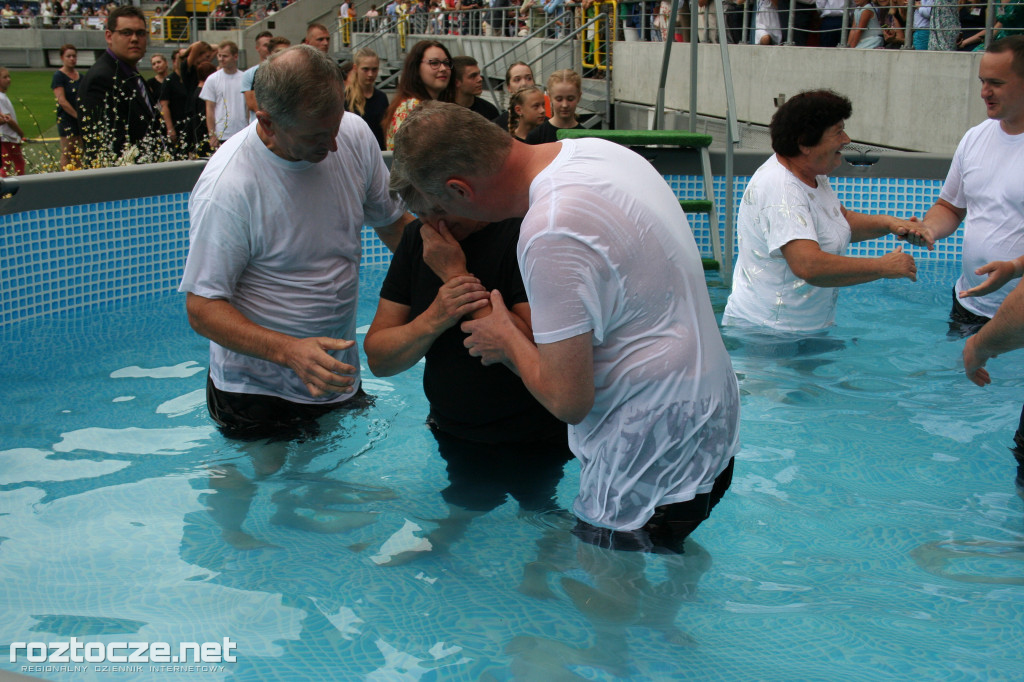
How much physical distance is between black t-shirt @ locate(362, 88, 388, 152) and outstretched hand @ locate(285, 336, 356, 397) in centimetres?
546

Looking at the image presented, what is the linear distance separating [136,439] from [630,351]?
292 centimetres

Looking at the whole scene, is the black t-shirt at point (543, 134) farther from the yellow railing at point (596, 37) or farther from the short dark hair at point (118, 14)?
the yellow railing at point (596, 37)

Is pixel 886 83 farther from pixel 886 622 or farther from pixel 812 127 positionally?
pixel 886 622

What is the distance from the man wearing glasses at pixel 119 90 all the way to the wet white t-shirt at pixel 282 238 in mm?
4217

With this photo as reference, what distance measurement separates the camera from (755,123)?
45.8 ft

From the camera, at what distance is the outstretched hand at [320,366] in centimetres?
277

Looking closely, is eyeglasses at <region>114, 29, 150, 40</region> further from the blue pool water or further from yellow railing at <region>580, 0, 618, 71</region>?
yellow railing at <region>580, 0, 618, 71</region>

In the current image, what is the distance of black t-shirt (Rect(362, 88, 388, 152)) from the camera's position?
8.20m

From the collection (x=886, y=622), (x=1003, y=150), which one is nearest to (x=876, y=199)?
(x=1003, y=150)

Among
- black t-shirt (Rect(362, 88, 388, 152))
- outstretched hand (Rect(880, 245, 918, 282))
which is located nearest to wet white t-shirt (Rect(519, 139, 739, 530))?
outstretched hand (Rect(880, 245, 918, 282))

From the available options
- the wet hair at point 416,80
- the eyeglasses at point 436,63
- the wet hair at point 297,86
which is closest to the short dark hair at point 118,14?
the wet hair at point 416,80

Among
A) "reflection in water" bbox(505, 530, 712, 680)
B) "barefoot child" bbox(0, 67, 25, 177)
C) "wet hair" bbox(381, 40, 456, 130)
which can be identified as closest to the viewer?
"reflection in water" bbox(505, 530, 712, 680)

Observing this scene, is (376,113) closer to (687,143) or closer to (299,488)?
(687,143)

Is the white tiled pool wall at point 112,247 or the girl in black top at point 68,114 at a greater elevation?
the girl in black top at point 68,114
